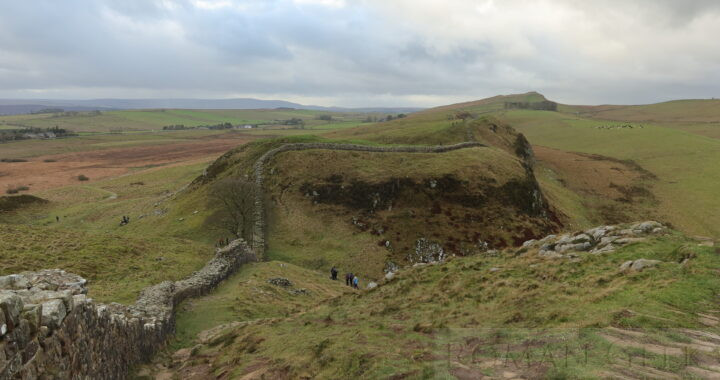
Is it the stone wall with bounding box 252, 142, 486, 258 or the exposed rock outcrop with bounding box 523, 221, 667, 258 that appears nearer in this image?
the exposed rock outcrop with bounding box 523, 221, 667, 258

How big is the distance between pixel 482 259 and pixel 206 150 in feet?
473

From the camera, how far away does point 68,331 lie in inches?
368

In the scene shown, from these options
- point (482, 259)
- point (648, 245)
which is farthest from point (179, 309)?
point (648, 245)

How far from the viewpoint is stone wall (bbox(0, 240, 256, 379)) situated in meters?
7.27

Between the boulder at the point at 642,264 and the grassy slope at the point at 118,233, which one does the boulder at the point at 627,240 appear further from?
the grassy slope at the point at 118,233

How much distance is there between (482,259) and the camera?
22.5m

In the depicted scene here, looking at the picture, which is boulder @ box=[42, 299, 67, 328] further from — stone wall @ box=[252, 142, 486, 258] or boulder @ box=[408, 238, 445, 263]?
stone wall @ box=[252, 142, 486, 258]

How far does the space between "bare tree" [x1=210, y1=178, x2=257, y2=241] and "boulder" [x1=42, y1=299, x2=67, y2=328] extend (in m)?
35.2

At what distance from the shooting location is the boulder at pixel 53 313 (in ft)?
27.3

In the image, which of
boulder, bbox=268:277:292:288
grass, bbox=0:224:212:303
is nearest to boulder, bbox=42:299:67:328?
grass, bbox=0:224:212:303

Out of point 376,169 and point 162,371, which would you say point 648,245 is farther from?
point 376,169

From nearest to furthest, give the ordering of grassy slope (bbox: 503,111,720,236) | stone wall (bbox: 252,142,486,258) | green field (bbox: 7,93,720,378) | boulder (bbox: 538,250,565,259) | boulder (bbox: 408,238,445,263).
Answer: green field (bbox: 7,93,720,378), boulder (bbox: 538,250,565,259), boulder (bbox: 408,238,445,263), stone wall (bbox: 252,142,486,258), grassy slope (bbox: 503,111,720,236)

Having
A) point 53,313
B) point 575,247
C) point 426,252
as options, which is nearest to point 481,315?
point 575,247

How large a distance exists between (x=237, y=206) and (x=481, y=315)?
35.6 metres
